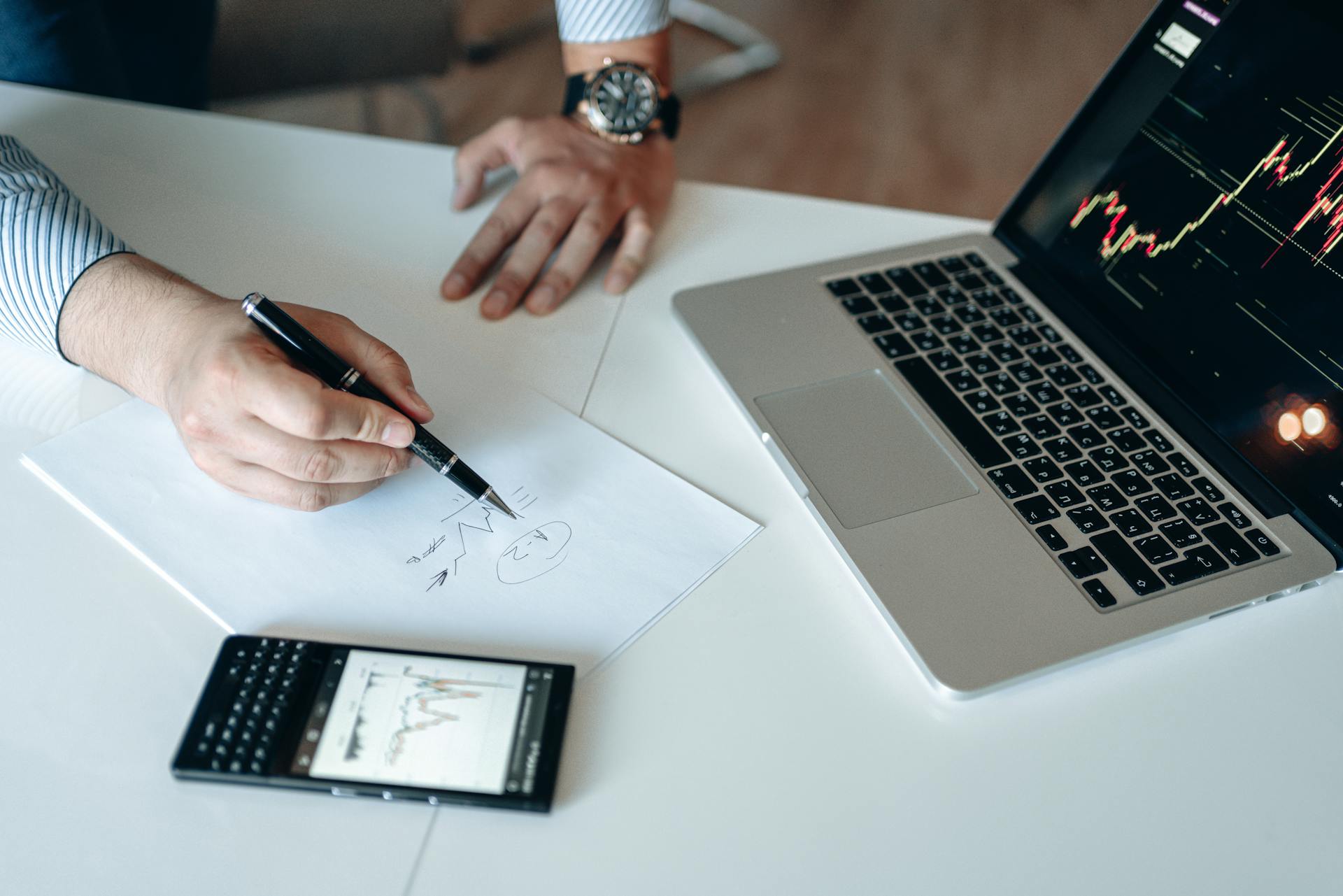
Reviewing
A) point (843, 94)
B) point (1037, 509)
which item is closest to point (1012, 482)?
point (1037, 509)

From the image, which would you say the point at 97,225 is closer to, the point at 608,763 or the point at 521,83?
the point at 608,763

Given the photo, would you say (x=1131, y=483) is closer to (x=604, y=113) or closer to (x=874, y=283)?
(x=874, y=283)

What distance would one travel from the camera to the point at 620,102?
0.96 metres

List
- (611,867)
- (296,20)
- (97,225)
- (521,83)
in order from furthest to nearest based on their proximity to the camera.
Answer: (521,83) → (296,20) → (97,225) → (611,867)

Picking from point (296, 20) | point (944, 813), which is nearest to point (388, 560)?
point (944, 813)

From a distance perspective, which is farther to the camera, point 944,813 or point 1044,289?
point 1044,289

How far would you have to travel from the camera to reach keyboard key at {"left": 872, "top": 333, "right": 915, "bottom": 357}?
29.0 inches

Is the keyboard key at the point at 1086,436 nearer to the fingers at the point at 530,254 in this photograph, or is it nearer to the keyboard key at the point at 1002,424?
the keyboard key at the point at 1002,424

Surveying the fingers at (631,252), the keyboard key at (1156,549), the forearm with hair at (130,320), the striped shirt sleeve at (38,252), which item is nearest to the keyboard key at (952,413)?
the keyboard key at (1156,549)

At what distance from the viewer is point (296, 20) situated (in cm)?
153

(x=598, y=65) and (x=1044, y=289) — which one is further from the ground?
(x=1044, y=289)

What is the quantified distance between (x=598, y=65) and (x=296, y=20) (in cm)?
78

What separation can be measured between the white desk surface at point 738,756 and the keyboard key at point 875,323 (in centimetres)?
15

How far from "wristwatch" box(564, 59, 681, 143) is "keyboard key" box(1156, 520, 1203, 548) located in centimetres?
61
